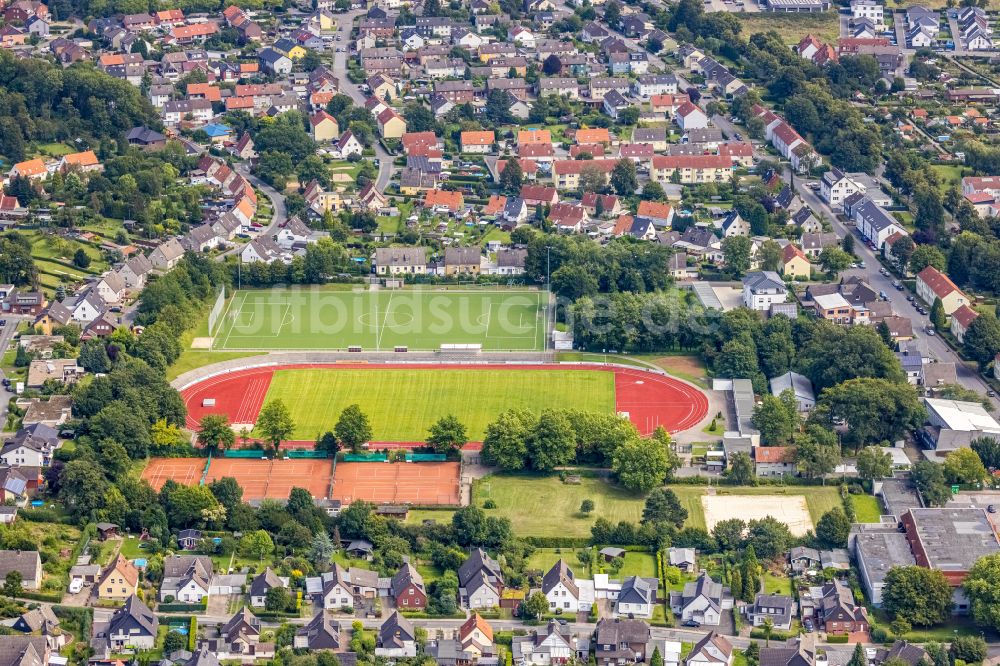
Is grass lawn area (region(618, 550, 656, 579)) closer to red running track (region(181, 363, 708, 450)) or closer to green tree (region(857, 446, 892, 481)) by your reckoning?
green tree (region(857, 446, 892, 481))

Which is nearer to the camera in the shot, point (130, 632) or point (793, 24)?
point (130, 632)

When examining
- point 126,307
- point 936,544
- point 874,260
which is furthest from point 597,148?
point 936,544

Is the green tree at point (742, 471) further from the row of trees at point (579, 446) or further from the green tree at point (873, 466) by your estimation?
the green tree at point (873, 466)

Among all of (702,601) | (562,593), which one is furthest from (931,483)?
(562,593)

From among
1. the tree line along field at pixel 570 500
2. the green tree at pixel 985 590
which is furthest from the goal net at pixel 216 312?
the green tree at pixel 985 590

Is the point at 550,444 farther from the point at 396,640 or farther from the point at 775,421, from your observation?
the point at 396,640

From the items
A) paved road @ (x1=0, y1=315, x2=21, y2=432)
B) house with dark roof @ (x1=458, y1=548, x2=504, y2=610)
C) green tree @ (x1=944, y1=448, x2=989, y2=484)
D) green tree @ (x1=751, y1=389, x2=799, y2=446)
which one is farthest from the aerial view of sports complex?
green tree @ (x1=944, y1=448, x2=989, y2=484)
